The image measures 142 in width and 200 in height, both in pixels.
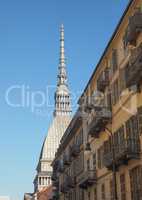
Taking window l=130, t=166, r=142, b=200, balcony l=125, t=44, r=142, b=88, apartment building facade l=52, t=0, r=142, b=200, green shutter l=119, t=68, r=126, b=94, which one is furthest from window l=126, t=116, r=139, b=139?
green shutter l=119, t=68, r=126, b=94

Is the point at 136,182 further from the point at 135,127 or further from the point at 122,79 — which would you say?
the point at 122,79

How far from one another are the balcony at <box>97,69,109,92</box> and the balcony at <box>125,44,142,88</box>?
9011mm

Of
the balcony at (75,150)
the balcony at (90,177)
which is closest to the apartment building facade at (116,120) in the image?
the balcony at (90,177)

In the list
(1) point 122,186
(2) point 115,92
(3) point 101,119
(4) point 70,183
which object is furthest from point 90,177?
(4) point 70,183

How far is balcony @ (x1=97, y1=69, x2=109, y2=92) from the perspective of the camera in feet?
157

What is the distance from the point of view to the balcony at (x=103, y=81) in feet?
157

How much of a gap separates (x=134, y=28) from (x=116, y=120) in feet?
35.9

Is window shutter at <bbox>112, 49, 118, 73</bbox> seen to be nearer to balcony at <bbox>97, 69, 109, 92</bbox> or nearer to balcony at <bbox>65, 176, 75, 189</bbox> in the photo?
balcony at <bbox>97, 69, 109, 92</bbox>

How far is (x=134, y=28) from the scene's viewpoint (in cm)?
3719

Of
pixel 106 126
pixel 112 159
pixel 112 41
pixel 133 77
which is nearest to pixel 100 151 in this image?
pixel 106 126

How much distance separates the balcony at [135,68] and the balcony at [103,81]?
9011mm

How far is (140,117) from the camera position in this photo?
122ft

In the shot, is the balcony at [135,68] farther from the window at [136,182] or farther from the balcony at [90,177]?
the balcony at [90,177]

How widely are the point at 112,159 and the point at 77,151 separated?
2292 centimetres
